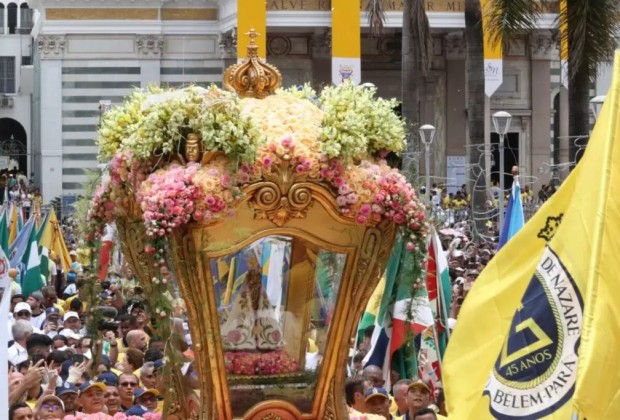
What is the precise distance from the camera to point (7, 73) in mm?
61406

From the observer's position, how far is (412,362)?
11.5 m

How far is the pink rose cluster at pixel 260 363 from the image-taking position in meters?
6.77

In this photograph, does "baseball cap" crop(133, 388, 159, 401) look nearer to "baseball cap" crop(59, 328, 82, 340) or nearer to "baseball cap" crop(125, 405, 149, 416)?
"baseball cap" crop(125, 405, 149, 416)

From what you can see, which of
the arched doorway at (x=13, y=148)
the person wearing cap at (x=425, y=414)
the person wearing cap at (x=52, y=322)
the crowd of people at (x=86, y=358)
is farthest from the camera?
the arched doorway at (x=13, y=148)

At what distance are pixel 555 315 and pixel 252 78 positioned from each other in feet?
5.60

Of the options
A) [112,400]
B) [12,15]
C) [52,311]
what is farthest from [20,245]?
[12,15]

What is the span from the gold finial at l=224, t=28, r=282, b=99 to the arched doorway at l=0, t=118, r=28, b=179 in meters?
39.3

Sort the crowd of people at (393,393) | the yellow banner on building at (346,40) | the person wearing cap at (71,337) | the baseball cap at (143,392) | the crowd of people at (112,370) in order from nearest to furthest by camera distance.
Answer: the crowd of people at (112,370)
the crowd of people at (393,393)
the baseball cap at (143,392)
the person wearing cap at (71,337)
the yellow banner on building at (346,40)

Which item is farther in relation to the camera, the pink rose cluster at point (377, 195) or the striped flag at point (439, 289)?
the striped flag at point (439, 289)

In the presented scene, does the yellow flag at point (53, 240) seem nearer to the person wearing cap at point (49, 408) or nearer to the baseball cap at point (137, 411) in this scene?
the baseball cap at point (137, 411)

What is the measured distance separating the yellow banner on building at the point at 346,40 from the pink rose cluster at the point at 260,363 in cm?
2909

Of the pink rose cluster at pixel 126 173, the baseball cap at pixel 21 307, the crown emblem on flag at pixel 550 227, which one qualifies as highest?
the pink rose cluster at pixel 126 173

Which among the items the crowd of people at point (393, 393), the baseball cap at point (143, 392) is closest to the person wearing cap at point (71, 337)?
the crowd of people at point (393, 393)

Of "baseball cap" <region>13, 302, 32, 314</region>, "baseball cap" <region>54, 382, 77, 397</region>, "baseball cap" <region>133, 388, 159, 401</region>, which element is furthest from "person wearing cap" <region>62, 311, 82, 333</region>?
"baseball cap" <region>133, 388, 159, 401</region>
